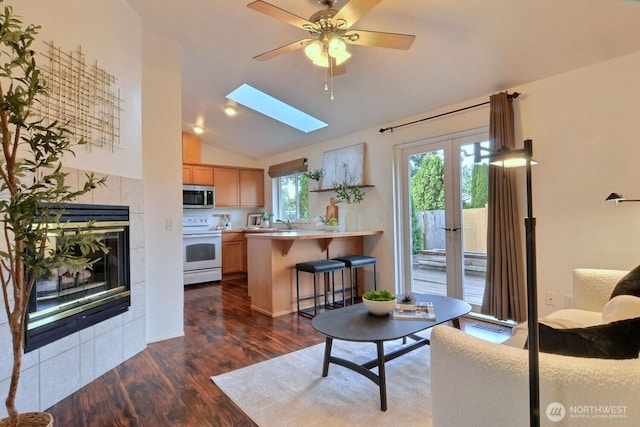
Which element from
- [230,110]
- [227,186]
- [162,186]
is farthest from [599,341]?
[227,186]

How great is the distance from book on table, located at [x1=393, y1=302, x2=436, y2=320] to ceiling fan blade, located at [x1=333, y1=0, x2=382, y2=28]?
1962mm

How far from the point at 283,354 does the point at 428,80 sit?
3012mm

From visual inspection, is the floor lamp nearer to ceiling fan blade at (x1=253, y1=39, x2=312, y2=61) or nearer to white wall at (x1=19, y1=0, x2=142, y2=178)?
ceiling fan blade at (x1=253, y1=39, x2=312, y2=61)

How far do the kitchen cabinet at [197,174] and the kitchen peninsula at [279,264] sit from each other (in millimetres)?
2587

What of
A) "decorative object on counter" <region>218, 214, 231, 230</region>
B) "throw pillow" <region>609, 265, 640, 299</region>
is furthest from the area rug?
"decorative object on counter" <region>218, 214, 231, 230</region>

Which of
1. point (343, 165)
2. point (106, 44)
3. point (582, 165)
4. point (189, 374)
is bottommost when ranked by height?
point (189, 374)

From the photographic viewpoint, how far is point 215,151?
6816mm

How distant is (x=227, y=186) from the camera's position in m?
6.59

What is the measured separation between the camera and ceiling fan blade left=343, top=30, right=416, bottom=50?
2.23 metres

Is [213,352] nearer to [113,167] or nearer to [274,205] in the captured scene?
[113,167]

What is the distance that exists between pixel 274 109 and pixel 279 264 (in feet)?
8.34

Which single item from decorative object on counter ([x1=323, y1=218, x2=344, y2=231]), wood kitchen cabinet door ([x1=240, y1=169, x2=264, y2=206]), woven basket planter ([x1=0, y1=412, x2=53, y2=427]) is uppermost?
wood kitchen cabinet door ([x1=240, y1=169, x2=264, y2=206])

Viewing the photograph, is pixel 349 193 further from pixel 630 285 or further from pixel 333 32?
pixel 630 285

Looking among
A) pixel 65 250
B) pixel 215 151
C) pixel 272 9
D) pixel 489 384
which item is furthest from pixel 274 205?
pixel 489 384
